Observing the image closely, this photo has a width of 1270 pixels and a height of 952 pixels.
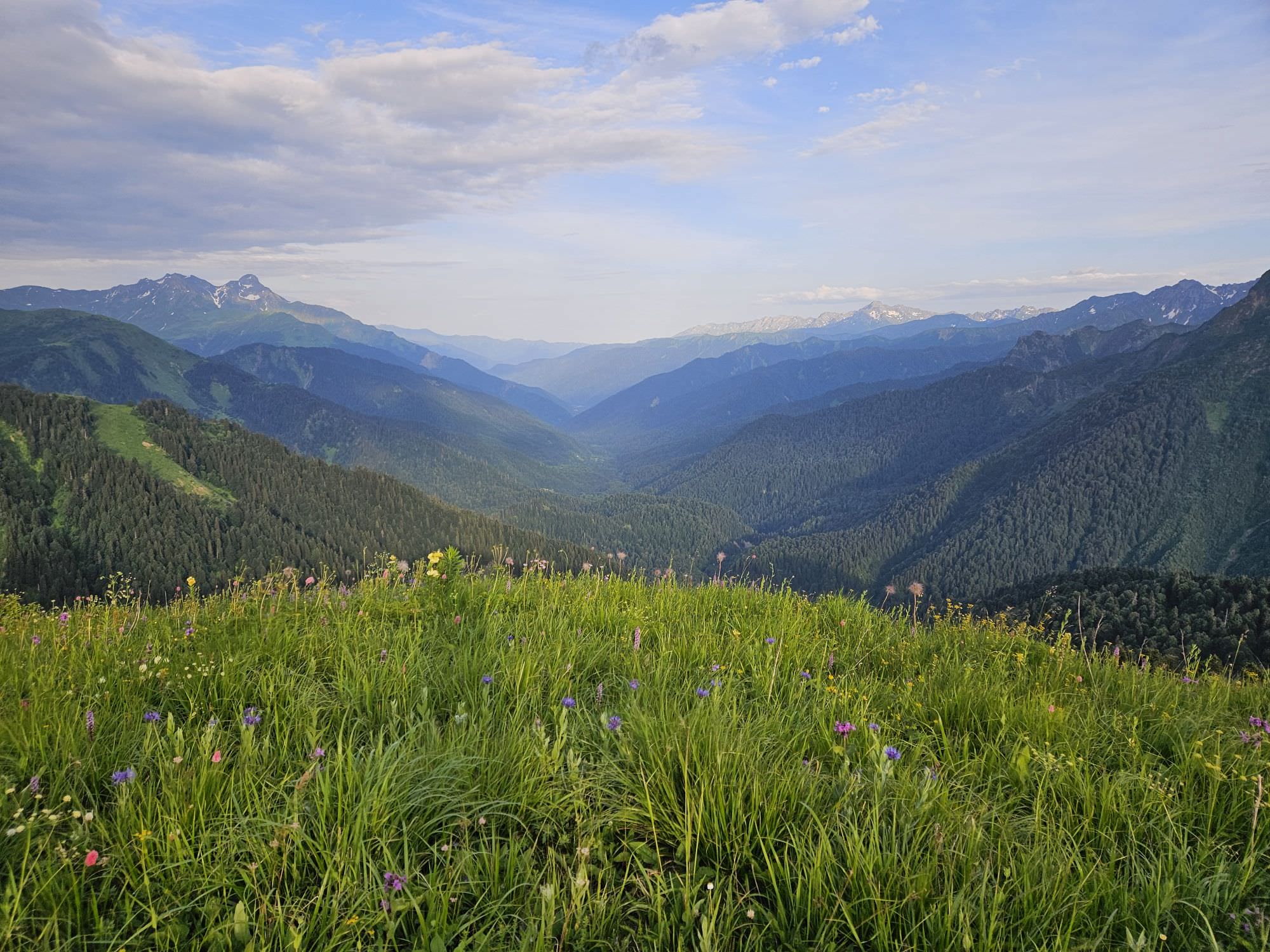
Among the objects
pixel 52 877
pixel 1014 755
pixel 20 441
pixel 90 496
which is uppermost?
pixel 52 877

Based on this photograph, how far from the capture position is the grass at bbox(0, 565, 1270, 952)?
2.24 metres

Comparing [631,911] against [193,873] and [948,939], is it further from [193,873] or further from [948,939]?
[193,873]

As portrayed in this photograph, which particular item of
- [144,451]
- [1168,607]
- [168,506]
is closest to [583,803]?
[1168,607]

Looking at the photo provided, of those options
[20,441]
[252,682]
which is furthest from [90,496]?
[252,682]

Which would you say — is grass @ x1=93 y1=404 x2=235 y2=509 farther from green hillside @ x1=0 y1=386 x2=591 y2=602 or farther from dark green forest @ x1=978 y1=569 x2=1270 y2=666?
dark green forest @ x1=978 y1=569 x2=1270 y2=666

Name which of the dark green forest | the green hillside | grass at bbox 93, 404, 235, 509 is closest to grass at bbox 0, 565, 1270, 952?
the dark green forest

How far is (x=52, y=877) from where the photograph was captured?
2029 millimetres

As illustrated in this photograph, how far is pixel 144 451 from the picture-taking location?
17812 cm

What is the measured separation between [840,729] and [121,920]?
10.8ft

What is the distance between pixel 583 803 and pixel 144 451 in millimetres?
227435

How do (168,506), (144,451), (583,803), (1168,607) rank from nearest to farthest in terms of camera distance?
(583,803)
(1168,607)
(168,506)
(144,451)

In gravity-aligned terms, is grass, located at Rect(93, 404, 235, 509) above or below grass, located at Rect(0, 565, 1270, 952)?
below

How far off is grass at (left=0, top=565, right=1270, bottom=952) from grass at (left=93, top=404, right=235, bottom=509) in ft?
659

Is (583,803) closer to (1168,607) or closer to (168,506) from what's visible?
(1168,607)
